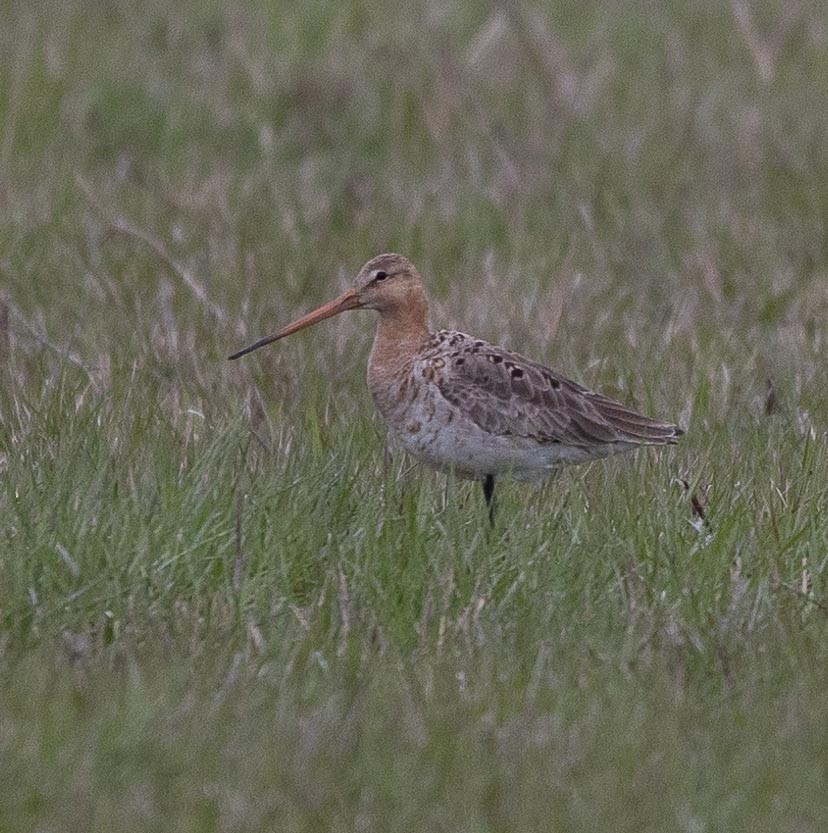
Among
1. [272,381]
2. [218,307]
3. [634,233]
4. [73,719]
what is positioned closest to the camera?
[73,719]

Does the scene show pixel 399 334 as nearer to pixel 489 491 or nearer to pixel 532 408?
pixel 532 408

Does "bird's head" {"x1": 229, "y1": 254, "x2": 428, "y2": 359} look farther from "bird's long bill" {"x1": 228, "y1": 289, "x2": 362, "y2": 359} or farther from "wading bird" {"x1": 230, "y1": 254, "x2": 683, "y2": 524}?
"wading bird" {"x1": 230, "y1": 254, "x2": 683, "y2": 524}

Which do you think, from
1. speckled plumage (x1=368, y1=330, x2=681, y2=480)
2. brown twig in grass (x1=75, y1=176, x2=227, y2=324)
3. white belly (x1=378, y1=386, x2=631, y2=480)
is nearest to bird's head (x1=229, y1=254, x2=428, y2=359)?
speckled plumage (x1=368, y1=330, x2=681, y2=480)

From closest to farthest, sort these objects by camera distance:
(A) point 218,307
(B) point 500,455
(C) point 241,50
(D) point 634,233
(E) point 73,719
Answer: (E) point 73,719 < (B) point 500,455 < (A) point 218,307 < (D) point 634,233 < (C) point 241,50

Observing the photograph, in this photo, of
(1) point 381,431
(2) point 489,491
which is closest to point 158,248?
(1) point 381,431

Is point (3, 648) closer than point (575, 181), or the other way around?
point (3, 648)

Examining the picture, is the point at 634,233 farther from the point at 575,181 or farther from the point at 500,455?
the point at 500,455

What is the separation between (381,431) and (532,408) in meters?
0.61

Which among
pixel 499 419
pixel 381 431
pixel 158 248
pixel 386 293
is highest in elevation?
pixel 386 293

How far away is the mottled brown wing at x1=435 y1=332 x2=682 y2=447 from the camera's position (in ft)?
18.5

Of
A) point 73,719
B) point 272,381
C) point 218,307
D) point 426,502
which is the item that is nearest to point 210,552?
point 426,502

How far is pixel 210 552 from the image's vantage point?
4.79 meters

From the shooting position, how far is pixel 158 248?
746cm

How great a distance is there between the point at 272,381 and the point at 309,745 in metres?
2.98
